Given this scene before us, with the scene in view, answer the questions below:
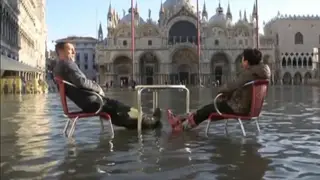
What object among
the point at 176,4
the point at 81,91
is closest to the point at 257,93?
the point at 81,91

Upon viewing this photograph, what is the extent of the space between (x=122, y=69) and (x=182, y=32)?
452 inches

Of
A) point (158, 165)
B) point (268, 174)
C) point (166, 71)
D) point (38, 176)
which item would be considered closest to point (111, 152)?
point (158, 165)

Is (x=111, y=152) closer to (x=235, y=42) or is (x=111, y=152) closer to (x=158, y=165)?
(x=158, y=165)

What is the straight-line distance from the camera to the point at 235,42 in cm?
7856

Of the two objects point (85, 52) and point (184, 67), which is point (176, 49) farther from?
point (85, 52)

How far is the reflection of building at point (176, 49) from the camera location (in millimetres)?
Answer: 77062

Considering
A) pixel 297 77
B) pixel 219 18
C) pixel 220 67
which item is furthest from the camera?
pixel 219 18

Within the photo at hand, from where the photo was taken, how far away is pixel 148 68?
263 feet

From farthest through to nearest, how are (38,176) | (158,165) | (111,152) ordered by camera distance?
(111,152), (158,165), (38,176)

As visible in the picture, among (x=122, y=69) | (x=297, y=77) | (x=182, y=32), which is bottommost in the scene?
(x=297, y=77)

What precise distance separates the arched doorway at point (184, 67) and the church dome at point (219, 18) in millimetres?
7531

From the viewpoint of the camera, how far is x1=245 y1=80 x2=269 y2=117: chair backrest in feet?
19.5

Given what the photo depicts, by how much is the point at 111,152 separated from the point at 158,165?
918mm

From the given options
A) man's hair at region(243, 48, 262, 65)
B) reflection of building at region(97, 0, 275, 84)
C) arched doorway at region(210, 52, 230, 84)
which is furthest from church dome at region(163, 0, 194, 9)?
man's hair at region(243, 48, 262, 65)
